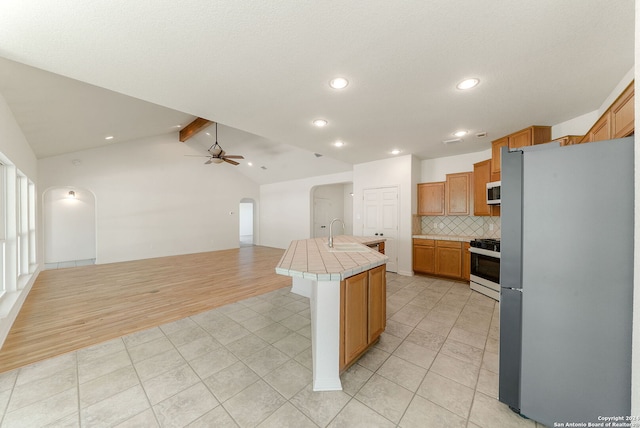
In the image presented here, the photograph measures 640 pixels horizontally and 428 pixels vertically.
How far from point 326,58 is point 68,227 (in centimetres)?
901

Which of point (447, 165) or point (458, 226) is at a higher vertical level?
point (447, 165)

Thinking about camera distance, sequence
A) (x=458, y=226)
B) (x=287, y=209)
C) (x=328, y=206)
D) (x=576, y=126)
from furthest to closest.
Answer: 1. (x=328, y=206)
2. (x=287, y=209)
3. (x=458, y=226)
4. (x=576, y=126)

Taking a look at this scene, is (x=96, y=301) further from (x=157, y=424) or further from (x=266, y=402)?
(x=266, y=402)

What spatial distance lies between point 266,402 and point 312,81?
2.65 metres

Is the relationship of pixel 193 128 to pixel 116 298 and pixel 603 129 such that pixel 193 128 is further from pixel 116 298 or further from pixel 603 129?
pixel 603 129

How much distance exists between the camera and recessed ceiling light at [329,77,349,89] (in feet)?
6.69

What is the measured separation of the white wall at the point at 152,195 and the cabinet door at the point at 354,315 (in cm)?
725

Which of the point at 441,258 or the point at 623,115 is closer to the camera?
the point at 623,115

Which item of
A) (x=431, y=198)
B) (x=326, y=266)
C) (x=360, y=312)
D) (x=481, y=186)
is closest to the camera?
(x=326, y=266)

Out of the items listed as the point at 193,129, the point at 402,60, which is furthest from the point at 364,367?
the point at 193,129

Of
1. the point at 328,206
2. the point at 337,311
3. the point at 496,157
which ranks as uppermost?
the point at 496,157

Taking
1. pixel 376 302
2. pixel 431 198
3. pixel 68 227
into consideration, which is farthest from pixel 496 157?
pixel 68 227

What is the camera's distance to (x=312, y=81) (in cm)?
208

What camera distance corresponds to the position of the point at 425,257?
4625 millimetres
